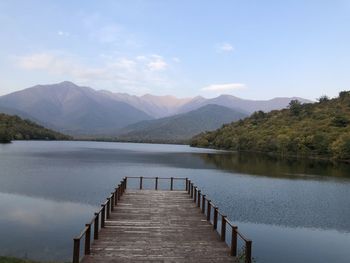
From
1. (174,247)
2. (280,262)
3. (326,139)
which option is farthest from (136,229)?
(326,139)

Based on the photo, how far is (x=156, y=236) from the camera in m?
17.0

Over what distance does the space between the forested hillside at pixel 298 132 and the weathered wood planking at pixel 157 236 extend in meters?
87.6

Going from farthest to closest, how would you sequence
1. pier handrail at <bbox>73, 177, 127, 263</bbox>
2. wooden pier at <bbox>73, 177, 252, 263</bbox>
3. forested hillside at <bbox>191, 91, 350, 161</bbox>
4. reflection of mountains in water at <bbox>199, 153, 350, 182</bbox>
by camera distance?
forested hillside at <bbox>191, 91, 350, 161</bbox>, reflection of mountains in water at <bbox>199, 153, 350, 182</bbox>, wooden pier at <bbox>73, 177, 252, 263</bbox>, pier handrail at <bbox>73, 177, 127, 263</bbox>

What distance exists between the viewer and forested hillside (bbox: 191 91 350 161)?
11112cm

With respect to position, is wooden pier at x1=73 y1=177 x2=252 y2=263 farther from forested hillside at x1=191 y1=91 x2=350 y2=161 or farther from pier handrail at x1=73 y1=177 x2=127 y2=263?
forested hillside at x1=191 y1=91 x2=350 y2=161

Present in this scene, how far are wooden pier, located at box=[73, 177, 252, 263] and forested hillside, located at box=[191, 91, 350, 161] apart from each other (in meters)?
87.7

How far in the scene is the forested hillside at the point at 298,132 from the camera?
111125mm

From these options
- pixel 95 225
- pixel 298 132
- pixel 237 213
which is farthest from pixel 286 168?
pixel 95 225

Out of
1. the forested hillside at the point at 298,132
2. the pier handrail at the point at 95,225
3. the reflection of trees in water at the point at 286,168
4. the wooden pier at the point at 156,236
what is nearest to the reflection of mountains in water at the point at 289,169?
the reflection of trees in water at the point at 286,168

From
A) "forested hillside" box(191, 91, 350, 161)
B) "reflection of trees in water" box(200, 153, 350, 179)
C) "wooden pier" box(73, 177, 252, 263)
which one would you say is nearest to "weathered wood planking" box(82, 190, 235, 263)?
"wooden pier" box(73, 177, 252, 263)

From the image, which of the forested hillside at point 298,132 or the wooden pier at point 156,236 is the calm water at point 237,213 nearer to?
the wooden pier at point 156,236

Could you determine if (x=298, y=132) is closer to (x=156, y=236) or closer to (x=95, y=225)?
(x=156, y=236)

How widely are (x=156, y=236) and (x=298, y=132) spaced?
4613 inches

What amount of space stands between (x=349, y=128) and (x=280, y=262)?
106 m
